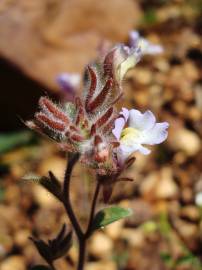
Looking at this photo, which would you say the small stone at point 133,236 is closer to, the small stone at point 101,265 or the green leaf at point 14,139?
the small stone at point 101,265

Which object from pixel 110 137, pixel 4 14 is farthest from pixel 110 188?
pixel 4 14

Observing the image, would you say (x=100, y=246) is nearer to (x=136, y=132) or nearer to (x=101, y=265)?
(x=101, y=265)

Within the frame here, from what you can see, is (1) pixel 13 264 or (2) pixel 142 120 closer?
(2) pixel 142 120

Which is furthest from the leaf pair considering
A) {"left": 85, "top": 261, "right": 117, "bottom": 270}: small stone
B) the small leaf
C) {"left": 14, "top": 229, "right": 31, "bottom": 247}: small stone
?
{"left": 14, "top": 229, "right": 31, "bottom": 247}: small stone

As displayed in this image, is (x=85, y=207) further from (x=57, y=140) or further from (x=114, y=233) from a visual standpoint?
(x=57, y=140)

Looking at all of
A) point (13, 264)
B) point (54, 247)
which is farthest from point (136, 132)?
point (13, 264)

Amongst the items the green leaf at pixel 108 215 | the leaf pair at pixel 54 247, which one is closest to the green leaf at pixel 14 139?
the leaf pair at pixel 54 247

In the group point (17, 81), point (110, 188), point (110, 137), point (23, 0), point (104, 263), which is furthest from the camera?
point (23, 0)
